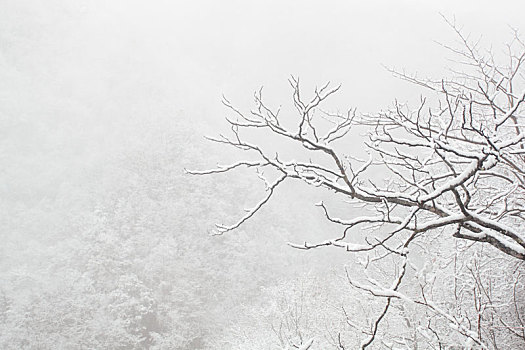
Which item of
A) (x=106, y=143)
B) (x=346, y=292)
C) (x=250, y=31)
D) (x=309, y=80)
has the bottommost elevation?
(x=346, y=292)

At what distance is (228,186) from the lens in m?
24.6

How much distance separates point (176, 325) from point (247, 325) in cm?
315

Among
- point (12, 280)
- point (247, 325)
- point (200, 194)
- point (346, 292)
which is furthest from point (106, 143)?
point (346, 292)

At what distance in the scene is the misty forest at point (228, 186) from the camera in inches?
151

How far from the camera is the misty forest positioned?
383 centimetres

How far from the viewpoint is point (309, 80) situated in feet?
138

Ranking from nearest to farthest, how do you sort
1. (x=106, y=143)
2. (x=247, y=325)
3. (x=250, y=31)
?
(x=247, y=325), (x=106, y=143), (x=250, y=31)

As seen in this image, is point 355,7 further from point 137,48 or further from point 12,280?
point 12,280

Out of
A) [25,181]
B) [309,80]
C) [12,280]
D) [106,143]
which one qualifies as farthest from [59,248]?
[309,80]

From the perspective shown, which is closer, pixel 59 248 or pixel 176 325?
pixel 176 325

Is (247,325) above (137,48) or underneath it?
underneath

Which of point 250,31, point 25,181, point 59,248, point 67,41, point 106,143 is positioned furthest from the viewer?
point 250,31

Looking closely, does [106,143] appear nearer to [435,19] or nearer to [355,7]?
[355,7]

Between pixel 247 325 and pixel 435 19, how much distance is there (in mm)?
43859
